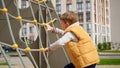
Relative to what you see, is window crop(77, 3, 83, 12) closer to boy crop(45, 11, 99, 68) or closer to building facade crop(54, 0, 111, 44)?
building facade crop(54, 0, 111, 44)

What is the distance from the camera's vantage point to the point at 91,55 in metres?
2.08

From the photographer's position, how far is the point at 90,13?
2417 centimetres

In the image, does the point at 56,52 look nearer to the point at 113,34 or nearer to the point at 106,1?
the point at 113,34

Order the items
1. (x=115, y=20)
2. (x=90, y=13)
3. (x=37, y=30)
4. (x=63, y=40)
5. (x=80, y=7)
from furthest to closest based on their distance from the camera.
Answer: (x=115, y=20)
(x=80, y=7)
(x=90, y=13)
(x=37, y=30)
(x=63, y=40)

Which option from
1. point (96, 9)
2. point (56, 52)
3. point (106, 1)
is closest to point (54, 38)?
point (56, 52)

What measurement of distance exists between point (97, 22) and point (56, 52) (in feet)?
71.1

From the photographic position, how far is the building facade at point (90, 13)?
2425cm

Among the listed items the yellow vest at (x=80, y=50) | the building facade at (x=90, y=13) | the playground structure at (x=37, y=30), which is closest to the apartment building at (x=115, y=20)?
the building facade at (x=90, y=13)

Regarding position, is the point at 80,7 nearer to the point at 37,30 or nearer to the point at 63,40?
the point at 37,30

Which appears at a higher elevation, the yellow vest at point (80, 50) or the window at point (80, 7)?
A: the yellow vest at point (80, 50)

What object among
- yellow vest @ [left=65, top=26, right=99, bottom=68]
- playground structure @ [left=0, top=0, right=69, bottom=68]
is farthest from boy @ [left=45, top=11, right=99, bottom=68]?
playground structure @ [left=0, top=0, right=69, bottom=68]

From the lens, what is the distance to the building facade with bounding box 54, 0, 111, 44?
24250mm

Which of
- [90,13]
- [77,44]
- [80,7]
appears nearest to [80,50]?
[77,44]

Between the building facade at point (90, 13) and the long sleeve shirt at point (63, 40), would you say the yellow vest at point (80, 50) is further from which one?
the building facade at point (90, 13)
